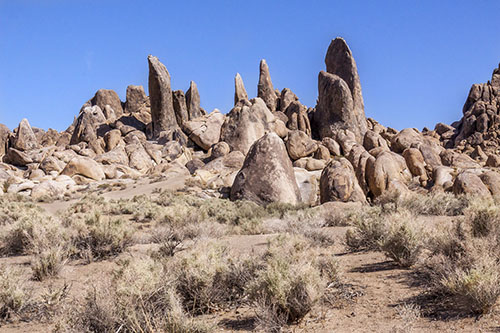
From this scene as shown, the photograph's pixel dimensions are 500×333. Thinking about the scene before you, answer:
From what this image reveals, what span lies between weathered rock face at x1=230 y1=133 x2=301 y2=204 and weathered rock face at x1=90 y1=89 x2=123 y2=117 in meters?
59.0

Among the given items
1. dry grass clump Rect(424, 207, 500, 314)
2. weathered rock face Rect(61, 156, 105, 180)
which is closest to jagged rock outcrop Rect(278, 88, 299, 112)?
weathered rock face Rect(61, 156, 105, 180)

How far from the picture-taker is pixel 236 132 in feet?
117

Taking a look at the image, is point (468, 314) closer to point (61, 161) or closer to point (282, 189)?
point (282, 189)

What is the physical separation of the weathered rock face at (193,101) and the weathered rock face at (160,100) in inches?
264

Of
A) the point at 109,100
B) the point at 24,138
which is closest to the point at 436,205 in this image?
the point at 24,138

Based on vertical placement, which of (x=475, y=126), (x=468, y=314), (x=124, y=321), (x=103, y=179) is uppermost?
(x=475, y=126)

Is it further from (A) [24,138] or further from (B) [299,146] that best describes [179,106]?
(B) [299,146]

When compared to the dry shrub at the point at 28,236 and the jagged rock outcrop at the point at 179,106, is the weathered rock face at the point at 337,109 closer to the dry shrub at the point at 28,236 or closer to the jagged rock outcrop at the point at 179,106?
Answer: the jagged rock outcrop at the point at 179,106

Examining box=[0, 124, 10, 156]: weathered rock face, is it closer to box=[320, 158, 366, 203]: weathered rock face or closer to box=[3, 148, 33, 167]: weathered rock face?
box=[3, 148, 33, 167]: weathered rock face

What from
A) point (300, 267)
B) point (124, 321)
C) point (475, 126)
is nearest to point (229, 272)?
point (300, 267)

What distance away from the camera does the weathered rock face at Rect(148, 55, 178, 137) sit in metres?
48.6

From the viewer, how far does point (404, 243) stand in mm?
5746

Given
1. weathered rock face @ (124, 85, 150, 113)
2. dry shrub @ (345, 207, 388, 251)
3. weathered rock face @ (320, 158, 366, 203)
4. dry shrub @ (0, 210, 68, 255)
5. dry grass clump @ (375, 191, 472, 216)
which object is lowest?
dry shrub @ (345, 207, 388, 251)

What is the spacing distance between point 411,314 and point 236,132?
32250 millimetres
